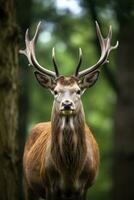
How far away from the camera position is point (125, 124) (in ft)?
70.5

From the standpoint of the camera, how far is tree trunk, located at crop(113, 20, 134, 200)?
2133 cm

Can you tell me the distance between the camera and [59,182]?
13.7 meters

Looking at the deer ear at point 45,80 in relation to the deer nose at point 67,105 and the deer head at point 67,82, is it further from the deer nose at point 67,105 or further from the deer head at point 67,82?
the deer nose at point 67,105

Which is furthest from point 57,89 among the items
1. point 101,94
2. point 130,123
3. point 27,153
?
point 101,94

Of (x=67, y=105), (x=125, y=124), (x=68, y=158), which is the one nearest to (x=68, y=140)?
(x=68, y=158)

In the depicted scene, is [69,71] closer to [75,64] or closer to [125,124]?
[75,64]

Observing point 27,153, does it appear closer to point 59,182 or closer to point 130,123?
point 59,182

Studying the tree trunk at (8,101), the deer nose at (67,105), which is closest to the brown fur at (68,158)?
the deer nose at (67,105)

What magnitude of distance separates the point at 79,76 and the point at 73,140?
928mm

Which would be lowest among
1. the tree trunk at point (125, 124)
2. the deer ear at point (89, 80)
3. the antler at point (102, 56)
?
the tree trunk at point (125, 124)

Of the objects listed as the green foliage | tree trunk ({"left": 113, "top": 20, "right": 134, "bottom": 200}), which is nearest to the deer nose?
the green foliage

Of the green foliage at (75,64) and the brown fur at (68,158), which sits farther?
the green foliage at (75,64)

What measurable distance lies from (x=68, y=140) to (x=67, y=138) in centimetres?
4

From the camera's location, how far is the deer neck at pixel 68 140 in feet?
43.7
